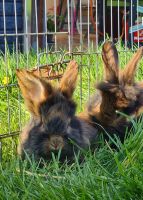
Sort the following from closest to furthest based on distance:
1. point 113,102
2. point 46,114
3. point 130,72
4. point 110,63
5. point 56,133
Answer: point 56,133, point 46,114, point 113,102, point 110,63, point 130,72

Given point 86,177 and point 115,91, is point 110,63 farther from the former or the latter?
point 86,177

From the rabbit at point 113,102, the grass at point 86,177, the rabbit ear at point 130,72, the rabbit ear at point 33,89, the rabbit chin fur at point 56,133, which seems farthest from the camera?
the rabbit ear at point 130,72

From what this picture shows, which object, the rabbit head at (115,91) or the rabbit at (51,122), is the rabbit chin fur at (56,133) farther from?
the rabbit head at (115,91)

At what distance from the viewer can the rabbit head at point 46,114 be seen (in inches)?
130

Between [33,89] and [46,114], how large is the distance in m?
0.18

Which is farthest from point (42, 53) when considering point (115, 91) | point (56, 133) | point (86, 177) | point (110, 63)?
point (86, 177)

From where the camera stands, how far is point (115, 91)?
3.93 meters

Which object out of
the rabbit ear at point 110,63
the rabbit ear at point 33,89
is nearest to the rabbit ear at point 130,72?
the rabbit ear at point 110,63

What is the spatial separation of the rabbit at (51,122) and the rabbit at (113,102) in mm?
297

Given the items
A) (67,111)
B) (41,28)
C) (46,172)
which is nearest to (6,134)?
(67,111)

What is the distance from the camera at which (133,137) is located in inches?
128

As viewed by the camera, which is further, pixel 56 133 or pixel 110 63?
pixel 110 63


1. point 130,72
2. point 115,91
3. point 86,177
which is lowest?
point 86,177

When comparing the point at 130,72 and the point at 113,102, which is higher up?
the point at 130,72
